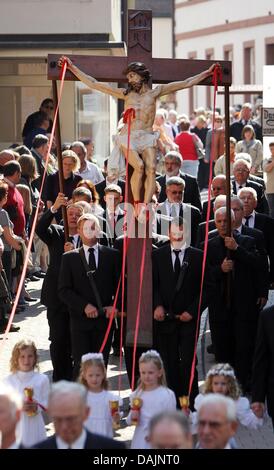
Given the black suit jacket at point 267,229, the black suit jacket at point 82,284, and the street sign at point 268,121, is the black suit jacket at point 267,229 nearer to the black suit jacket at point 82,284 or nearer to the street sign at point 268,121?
the black suit jacket at point 82,284

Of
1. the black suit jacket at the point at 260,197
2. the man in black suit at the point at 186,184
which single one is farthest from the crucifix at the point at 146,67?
the black suit jacket at the point at 260,197

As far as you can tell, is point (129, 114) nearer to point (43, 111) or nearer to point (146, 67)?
point (146, 67)

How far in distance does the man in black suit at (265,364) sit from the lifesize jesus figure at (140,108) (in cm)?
261

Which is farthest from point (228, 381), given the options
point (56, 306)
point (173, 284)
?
point (56, 306)

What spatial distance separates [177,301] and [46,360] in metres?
2.93

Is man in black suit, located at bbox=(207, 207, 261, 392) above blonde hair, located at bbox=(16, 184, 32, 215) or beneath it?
beneath

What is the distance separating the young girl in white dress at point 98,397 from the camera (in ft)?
34.3

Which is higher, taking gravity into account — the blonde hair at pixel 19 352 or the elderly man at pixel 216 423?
the elderly man at pixel 216 423

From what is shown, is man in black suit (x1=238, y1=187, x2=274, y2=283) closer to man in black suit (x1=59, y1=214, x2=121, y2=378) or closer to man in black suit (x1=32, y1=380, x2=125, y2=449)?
man in black suit (x1=59, y1=214, x2=121, y2=378)

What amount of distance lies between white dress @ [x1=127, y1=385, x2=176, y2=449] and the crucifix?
191 centimetres

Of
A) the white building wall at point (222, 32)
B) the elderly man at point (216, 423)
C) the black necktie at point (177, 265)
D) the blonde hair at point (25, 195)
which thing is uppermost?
the white building wall at point (222, 32)

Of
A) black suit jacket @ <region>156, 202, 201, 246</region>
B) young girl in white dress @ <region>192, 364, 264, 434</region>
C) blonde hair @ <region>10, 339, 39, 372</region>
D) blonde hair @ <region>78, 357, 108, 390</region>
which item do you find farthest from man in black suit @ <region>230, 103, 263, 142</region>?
young girl in white dress @ <region>192, 364, 264, 434</region>

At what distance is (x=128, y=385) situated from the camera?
1374 cm

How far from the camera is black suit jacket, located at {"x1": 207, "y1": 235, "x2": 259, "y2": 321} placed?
13453 millimetres
